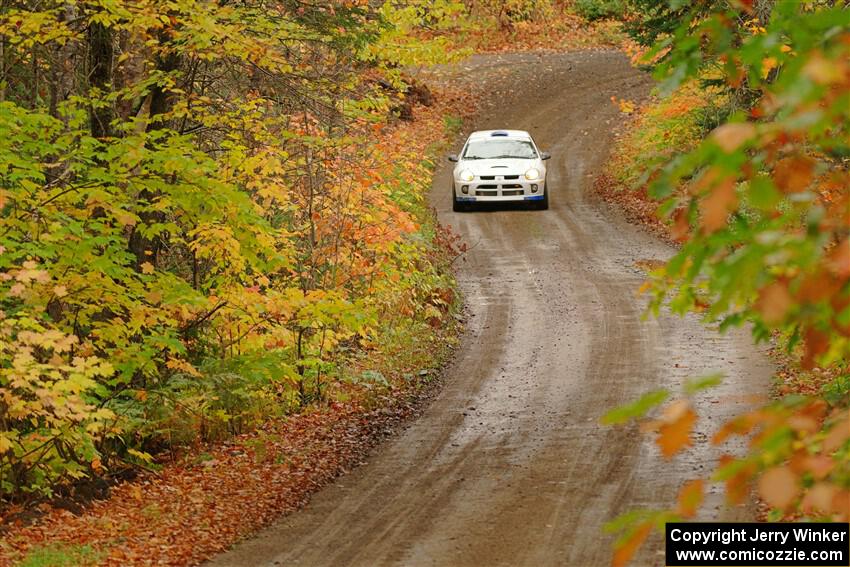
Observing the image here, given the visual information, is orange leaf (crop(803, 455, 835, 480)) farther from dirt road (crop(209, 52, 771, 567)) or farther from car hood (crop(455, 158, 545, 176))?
car hood (crop(455, 158, 545, 176))

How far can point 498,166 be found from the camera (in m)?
24.2

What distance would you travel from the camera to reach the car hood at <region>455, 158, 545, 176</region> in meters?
24.2

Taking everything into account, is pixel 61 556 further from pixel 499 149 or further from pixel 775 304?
pixel 499 149

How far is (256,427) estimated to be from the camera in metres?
12.4

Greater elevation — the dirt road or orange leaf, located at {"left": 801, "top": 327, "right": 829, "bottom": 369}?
orange leaf, located at {"left": 801, "top": 327, "right": 829, "bottom": 369}

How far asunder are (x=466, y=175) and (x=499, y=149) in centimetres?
104

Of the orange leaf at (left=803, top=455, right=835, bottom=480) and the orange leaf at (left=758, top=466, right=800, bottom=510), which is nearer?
the orange leaf at (left=758, top=466, right=800, bottom=510)

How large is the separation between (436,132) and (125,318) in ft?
75.6

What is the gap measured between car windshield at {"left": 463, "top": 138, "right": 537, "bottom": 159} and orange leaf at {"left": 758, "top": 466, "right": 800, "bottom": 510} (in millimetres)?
22288

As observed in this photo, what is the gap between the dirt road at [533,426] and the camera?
8.67 m

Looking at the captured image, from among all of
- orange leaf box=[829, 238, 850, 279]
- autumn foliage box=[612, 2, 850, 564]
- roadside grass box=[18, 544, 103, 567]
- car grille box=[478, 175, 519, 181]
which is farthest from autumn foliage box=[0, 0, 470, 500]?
car grille box=[478, 175, 519, 181]

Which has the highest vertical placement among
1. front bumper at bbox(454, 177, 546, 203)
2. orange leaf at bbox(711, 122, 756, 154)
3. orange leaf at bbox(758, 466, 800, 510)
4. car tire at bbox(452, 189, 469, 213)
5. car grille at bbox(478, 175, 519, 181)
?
orange leaf at bbox(711, 122, 756, 154)

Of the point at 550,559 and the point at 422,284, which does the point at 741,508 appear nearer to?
the point at 550,559

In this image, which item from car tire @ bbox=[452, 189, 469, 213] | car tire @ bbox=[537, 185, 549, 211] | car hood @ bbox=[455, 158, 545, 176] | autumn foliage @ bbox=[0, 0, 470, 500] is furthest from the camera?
car tire @ bbox=[537, 185, 549, 211]
